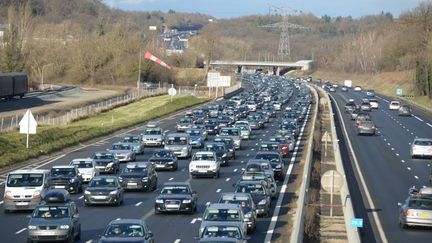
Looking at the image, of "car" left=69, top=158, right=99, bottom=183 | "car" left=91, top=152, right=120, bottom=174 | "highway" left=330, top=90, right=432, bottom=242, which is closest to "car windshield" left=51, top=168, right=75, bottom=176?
"car" left=69, top=158, right=99, bottom=183

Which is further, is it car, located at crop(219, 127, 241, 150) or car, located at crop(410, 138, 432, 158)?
car, located at crop(219, 127, 241, 150)

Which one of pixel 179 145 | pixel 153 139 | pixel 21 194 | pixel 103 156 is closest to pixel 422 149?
pixel 179 145

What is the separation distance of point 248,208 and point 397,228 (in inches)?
214

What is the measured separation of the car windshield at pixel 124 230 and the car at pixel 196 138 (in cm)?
3841

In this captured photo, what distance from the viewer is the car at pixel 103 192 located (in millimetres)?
35969

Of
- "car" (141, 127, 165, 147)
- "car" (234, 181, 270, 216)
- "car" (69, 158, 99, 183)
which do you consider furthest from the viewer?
"car" (141, 127, 165, 147)

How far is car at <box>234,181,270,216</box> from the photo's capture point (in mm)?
33875

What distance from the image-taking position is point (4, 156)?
172 feet

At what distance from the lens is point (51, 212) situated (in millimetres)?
27969

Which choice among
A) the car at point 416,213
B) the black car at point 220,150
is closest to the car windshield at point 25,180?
the car at point 416,213

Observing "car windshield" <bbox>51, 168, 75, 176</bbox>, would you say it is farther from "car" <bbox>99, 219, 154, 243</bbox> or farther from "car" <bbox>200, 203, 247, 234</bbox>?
"car" <bbox>99, 219, 154, 243</bbox>

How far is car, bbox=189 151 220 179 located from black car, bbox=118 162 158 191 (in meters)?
5.34

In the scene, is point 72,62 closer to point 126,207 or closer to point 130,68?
point 130,68

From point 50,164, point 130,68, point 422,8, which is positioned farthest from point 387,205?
point 422,8
